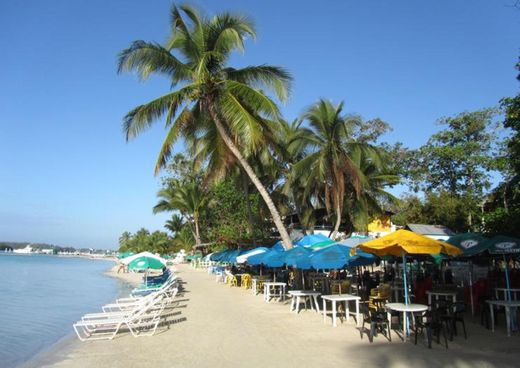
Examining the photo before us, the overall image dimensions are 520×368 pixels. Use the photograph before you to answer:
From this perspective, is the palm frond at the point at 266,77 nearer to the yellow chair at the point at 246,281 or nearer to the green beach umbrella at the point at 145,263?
the green beach umbrella at the point at 145,263

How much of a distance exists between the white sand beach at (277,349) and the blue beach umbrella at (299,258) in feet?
4.64

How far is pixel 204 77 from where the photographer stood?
574 inches

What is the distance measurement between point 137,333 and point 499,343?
24.3 ft

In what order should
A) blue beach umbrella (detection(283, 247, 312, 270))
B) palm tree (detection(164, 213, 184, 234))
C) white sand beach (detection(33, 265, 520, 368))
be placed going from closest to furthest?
1. white sand beach (detection(33, 265, 520, 368))
2. blue beach umbrella (detection(283, 247, 312, 270))
3. palm tree (detection(164, 213, 184, 234))

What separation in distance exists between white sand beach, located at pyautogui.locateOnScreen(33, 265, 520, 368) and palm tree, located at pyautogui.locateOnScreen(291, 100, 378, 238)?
1098 centimetres

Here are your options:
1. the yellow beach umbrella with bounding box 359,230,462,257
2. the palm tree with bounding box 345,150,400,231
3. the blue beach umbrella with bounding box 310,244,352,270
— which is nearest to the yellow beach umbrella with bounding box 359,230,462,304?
the yellow beach umbrella with bounding box 359,230,462,257

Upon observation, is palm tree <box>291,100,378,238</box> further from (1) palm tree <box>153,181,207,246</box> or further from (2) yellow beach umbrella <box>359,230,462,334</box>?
(1) palm tree <box>153,181,207,246</box>

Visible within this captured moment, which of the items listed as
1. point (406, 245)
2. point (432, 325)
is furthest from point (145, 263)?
point (432, 325)

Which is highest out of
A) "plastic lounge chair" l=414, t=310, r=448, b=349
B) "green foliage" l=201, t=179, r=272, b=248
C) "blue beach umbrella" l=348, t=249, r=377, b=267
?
"green foliage" l=201, t=179, r=272, b=248

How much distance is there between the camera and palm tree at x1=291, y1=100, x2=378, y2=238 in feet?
70.2

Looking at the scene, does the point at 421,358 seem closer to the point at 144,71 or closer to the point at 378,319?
the point at 378,319

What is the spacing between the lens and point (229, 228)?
115 feet

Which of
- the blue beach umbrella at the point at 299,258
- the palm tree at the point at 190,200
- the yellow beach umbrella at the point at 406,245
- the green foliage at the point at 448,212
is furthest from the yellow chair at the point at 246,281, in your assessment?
the palm tree at the point at 190,200

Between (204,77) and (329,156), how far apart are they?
370 inches
